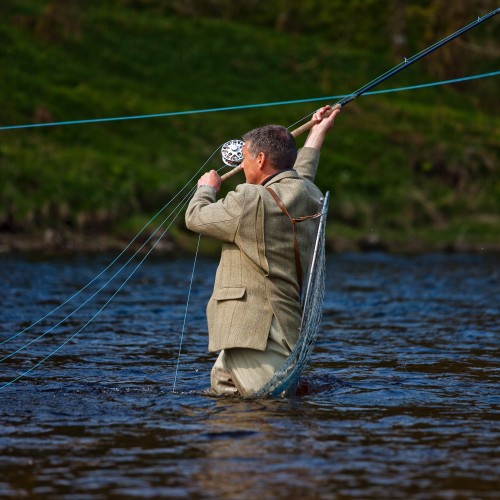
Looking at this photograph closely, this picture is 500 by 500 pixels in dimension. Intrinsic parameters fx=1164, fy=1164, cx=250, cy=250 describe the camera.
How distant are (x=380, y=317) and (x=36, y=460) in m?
8.27

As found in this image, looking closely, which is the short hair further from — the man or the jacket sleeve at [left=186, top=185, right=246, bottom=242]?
the jacket sleeve at [left=186, top=185, right=246, bottom=242]

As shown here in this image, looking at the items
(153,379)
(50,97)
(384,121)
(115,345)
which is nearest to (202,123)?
(50,97)

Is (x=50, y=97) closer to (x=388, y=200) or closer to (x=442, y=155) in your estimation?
(x=388, y=200)

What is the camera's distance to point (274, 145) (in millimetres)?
7711

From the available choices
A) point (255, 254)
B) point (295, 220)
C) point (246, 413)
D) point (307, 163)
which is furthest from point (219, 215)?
point (246, 413)

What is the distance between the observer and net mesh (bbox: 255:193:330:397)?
7711mm

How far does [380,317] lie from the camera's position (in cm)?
1409

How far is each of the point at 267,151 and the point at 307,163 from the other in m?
0.40

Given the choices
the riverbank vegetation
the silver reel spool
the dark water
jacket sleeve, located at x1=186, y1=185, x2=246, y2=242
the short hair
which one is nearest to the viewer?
the dark water

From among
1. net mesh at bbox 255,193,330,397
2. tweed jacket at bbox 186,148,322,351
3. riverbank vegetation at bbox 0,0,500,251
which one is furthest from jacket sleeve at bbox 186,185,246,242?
riverbank vegetation at bbox 0,0,500,251

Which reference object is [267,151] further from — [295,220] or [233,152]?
[295,220]

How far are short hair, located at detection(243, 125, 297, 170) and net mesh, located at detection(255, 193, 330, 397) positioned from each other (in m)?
0.38

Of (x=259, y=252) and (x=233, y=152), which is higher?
(x=233, y=152)

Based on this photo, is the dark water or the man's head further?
the man's head
